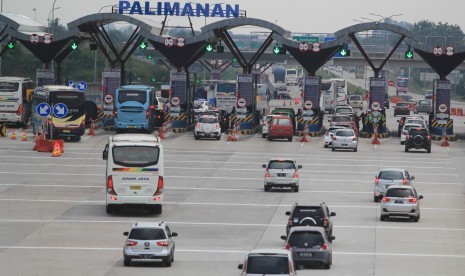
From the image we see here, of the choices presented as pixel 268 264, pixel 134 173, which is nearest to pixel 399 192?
pixel 134 173

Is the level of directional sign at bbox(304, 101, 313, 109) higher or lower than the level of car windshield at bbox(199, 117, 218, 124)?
higher

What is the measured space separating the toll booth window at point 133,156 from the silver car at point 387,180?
35.7 feet

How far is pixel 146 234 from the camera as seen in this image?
33.9 meters

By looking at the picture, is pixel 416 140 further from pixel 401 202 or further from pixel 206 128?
pixel 401 202

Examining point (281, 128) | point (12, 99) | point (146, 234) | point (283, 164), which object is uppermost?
point (12, 99)

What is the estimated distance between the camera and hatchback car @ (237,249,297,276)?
2759 centimetres

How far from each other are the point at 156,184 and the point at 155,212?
1.97 m

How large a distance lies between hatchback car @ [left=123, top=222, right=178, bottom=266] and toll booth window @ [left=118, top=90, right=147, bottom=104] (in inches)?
1928

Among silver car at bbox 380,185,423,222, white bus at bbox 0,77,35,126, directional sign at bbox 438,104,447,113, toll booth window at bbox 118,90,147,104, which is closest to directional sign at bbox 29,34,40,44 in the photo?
white bus at bbox 0,77,35,126

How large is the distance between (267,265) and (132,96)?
184 feet

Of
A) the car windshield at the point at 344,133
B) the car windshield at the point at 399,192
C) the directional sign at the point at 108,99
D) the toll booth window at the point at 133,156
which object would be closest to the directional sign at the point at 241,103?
the directional sign at the point at 108,99

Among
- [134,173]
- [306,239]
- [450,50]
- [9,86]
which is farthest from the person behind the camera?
[450,50]

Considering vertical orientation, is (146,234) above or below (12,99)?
below

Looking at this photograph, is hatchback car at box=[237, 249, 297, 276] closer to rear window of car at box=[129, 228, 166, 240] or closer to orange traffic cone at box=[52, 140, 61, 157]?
rear window of car at box=[129, 228, 166, 240]
